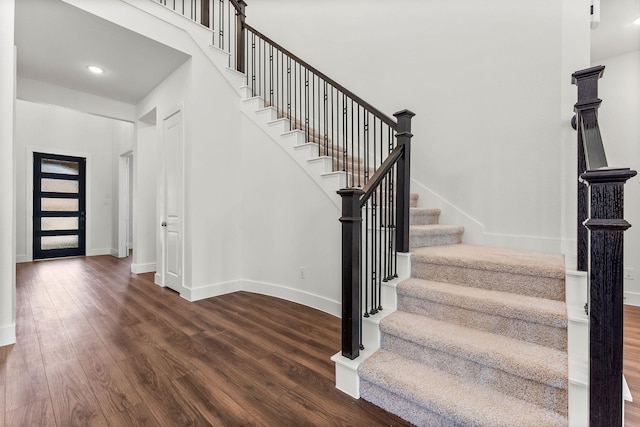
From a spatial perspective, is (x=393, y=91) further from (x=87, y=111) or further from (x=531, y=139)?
(x=87, y=111)

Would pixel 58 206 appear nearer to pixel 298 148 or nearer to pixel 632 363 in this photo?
pixel 298 148

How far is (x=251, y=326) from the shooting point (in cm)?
257

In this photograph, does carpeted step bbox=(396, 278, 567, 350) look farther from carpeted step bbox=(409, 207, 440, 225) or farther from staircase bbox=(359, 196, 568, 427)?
carpeted step bbox=(409, 207, 440, 225)

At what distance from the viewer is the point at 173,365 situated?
6.33ft

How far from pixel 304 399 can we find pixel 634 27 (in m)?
4.61

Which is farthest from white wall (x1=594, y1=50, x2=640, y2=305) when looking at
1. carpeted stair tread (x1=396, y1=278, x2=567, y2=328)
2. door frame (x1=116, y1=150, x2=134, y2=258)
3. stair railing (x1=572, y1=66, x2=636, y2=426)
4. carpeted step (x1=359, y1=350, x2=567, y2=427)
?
door frame (x1=116, y1=150, x2=134, y2=258)

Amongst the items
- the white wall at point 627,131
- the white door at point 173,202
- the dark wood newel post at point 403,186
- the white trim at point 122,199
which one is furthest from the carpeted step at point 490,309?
the white trim at point 122,199

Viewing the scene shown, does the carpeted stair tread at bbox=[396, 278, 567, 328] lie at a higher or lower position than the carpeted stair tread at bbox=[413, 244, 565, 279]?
lower

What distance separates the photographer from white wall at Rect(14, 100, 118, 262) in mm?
5785

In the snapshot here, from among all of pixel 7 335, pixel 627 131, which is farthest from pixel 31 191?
pixel 627 131

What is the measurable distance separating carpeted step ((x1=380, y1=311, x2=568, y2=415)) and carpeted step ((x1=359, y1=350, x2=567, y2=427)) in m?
0.04

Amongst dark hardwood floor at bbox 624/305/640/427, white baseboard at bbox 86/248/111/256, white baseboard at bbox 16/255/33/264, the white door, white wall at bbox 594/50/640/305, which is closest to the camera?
dark hardwood floor at bbox 624/305/640/427

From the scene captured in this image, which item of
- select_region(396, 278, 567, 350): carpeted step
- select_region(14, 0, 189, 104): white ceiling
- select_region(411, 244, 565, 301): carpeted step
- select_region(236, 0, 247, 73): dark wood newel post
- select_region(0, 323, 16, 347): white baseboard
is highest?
select_region(236, 0, 247, 73): dark wood newel post

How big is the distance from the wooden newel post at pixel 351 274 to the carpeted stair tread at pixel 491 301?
453mm
